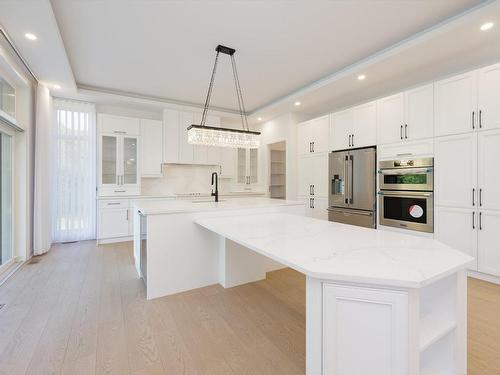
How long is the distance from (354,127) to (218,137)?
2.36 meters

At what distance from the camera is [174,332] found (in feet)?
5.99

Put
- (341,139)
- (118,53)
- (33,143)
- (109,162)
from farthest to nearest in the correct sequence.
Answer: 1. (109,162)
2. (341,139)
3. (33,143)
4. (118,53)

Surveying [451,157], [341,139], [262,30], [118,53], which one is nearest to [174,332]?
[262,30]

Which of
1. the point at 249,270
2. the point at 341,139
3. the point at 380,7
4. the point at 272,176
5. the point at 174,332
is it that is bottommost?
the point at 174,332

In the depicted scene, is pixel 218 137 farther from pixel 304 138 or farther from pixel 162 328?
pixel 304 138

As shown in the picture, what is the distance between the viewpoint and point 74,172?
441 centimetres

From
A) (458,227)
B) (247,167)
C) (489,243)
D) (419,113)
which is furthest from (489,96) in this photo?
(247,167)

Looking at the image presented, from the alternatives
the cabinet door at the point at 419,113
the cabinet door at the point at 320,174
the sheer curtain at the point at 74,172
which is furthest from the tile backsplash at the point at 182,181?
the cabinet door at the point at 419,113

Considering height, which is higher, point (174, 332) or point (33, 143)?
point (33, 143)

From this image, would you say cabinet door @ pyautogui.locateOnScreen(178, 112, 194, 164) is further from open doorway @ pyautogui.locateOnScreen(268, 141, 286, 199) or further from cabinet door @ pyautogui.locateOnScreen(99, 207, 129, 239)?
open doorway @ pyautogui.locateOnScreen(268, 141, 286, 199)

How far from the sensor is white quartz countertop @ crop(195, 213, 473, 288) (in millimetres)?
1018

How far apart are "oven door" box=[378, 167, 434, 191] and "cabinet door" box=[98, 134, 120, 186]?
4608 millimetres

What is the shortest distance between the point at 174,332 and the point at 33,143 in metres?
3.67

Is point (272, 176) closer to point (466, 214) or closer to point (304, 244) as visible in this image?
point (466, 214)
